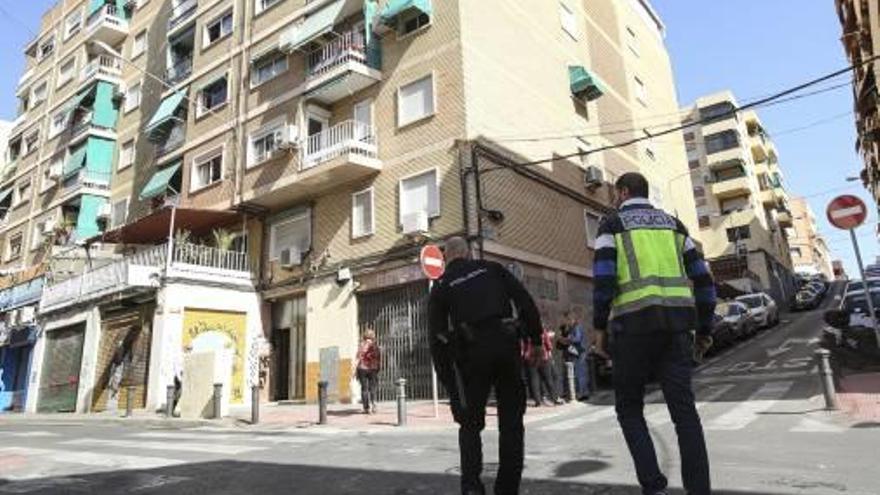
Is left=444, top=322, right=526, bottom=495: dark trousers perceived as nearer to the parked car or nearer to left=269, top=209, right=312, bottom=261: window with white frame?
left=269, top=209, right=312, bottom=261: window with white frame

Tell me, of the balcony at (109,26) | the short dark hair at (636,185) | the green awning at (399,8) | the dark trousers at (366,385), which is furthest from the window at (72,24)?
the short dark hair at (636,185)

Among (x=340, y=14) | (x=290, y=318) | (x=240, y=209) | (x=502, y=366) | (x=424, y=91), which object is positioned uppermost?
(x=340, y=14)

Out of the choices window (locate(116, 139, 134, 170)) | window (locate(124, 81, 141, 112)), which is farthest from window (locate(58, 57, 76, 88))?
window (locate(116, 139, 134, 170))

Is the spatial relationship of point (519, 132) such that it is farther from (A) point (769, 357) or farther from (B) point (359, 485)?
(B) point (359, 485)

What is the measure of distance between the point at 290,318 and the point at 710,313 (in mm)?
18350

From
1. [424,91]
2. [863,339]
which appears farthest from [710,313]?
[424,91]

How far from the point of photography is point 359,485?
18.0 feet

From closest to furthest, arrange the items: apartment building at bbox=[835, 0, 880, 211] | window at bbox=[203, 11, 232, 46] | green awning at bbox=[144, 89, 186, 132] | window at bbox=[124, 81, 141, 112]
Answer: apartment building at bbox=[835, 0, 880, 211] → window at bbox=[203, 11, 232, 46] → green awning at bbox=[144, 89, 186, 132] → window at bbox=[124, 81, 141, 112]

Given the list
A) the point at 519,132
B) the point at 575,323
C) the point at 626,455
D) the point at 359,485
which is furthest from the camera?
the point at 519,132

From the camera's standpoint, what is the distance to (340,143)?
761 inches

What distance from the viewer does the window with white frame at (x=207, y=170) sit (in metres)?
24.0

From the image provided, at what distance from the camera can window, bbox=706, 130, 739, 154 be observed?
54000mm

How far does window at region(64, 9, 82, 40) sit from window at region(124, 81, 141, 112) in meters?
9.04

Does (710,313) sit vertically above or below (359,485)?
above
